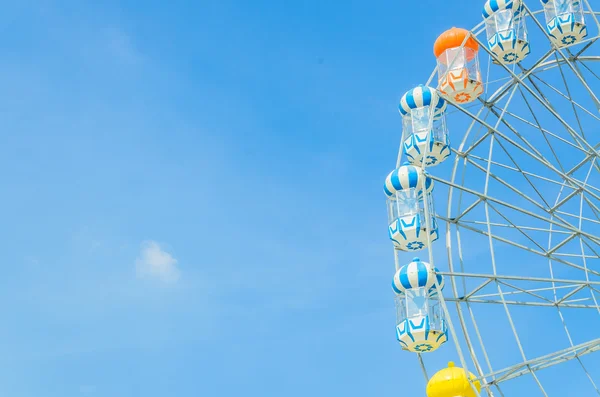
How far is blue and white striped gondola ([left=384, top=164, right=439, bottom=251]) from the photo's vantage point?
1933cm

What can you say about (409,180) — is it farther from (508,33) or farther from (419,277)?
(508,33)

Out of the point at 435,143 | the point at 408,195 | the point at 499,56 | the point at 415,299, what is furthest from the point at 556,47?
the point at 415,299

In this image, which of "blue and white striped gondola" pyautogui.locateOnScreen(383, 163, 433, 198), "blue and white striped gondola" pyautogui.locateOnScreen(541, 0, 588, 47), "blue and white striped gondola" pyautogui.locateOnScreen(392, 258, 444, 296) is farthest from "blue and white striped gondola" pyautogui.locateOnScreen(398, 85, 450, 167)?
"blue and white striped gondola" pyautogui.locateOnScreen(541, 0, 588, 47)

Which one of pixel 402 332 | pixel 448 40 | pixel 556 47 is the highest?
pixel 448 40

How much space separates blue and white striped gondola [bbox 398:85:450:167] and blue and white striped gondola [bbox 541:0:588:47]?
11.8 ft

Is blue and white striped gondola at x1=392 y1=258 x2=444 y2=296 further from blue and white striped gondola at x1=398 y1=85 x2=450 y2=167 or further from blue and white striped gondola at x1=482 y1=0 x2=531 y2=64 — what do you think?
blue and white striped gondola at x1=482 y1=0 x2=531 y2=64

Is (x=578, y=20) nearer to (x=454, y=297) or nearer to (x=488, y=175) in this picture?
(x=488, y=175)

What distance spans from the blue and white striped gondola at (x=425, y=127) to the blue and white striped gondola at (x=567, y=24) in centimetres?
360

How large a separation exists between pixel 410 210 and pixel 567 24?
6393mm

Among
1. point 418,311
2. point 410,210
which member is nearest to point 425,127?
point 410,210

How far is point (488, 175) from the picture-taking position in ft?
62.6

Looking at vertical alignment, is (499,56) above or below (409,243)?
above

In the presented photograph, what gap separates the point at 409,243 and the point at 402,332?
2.18 metres

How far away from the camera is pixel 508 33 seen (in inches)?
838
